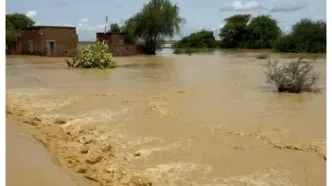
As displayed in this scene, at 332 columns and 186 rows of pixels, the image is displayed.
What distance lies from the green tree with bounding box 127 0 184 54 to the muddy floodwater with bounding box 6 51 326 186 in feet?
110

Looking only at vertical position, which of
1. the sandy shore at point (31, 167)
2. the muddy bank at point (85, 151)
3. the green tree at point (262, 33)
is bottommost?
the muddy bank at point (85, 151)

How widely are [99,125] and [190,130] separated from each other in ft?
5.58

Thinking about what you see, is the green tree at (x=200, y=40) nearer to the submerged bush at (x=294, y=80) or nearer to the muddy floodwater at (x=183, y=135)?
the submerged bush at (x=294, y=80)

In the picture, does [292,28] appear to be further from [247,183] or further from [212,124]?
[247,183]

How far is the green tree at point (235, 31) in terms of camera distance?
5882 centimetres

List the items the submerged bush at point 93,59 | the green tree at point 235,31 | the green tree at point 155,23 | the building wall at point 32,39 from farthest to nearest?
the green tree at point 235,31, the green tree at point 155,23, the building wall at point 32,39, the submerged bush at point 93,59

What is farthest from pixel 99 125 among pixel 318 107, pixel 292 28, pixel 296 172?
A: pixel 292 28

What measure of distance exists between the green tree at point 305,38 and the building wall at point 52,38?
2233 cm

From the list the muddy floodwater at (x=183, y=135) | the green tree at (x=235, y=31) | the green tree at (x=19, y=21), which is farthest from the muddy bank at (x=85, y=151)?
the green tree at (x=235, y=31)

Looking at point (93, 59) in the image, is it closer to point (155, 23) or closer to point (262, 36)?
point (155, 23)

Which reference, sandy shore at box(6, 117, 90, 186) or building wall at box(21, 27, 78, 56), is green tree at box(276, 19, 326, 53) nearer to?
building wall at box(21, 27, 78, 56)

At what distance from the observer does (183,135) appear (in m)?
6.64

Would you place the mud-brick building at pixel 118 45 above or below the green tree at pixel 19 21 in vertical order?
below

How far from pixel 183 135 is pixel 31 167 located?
2525 millimetres
